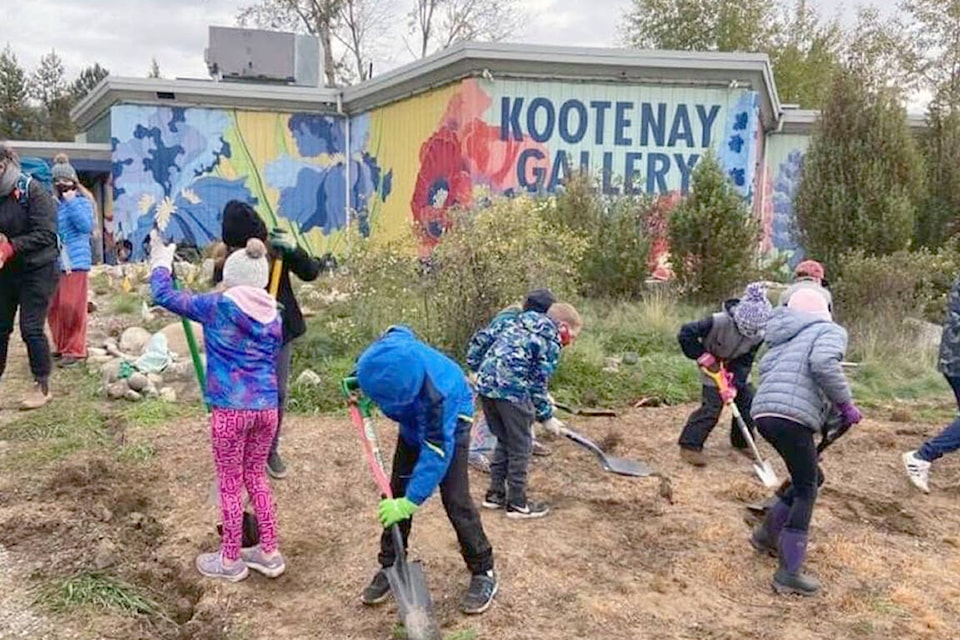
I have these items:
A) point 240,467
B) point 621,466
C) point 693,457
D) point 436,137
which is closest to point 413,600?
point 240,467

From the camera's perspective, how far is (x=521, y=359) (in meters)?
4.45

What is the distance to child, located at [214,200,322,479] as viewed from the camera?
13.0ft

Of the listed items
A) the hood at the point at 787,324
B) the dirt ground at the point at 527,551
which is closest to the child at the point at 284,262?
the dirt ground at the point at 527,551

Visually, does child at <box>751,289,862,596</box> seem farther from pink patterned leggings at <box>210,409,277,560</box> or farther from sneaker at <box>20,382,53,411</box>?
sneaker at <box>20,382,53,411</box>

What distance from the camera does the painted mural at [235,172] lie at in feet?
50.6

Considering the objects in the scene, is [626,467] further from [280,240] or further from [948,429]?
[280,240]

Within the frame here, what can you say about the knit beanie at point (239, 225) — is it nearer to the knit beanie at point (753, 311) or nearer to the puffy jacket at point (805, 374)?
the puffy jacket at point (805, 374)

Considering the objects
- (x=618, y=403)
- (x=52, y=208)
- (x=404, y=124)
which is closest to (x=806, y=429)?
(x=618, y=403)

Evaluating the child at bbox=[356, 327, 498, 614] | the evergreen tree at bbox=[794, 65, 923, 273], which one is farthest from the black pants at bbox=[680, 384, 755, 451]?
the evergreen tree at bbox=[794, 65, 923, 273]

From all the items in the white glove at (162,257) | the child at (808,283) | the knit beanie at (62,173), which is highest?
the knit beanie at (62,173)

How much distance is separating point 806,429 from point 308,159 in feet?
45.0

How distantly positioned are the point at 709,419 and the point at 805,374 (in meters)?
2.00

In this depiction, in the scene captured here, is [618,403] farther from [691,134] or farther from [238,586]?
[691,134]

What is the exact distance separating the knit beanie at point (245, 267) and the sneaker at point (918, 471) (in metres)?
4.35
